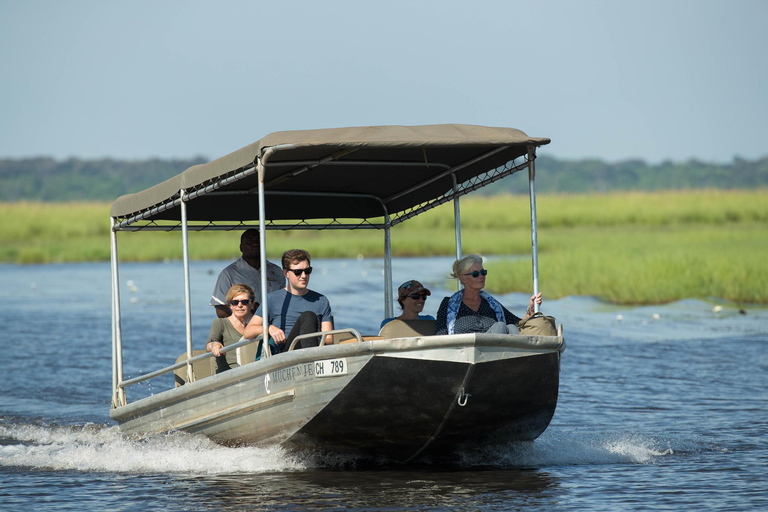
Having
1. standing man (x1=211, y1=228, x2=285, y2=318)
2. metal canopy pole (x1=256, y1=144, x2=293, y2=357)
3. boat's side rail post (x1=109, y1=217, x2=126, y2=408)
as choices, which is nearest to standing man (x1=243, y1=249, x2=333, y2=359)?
metal canopy pole (x1=256, y1=144, x2=293, y2=357)

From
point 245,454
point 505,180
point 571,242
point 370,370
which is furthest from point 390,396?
point 505,180

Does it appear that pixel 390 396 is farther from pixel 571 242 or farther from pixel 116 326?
pixel 571 242

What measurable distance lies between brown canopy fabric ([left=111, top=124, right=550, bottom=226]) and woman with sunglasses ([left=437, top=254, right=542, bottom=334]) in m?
0.83

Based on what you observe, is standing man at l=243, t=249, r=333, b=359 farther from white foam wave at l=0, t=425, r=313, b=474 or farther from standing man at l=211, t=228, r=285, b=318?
standing man at l=211, t=228, r=285, b=318

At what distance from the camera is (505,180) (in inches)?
4830

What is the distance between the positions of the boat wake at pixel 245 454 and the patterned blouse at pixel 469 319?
3.27 ft

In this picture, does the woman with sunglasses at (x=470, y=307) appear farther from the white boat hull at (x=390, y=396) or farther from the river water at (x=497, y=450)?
the river water at (x=497, y=450)

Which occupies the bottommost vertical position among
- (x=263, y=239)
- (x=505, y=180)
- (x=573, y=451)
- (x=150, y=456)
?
(x=573, y=451)

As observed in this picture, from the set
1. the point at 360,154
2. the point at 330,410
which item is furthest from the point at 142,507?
the point at 360,154

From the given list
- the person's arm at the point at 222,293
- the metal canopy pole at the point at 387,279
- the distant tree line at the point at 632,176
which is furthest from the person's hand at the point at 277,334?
the distant tree line at the point at 632,176

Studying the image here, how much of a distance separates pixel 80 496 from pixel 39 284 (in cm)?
2362

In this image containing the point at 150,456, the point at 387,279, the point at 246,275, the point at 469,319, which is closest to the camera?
the point at 469,319

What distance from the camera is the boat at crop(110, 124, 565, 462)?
7.07 metres

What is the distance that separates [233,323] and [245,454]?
1.04m
